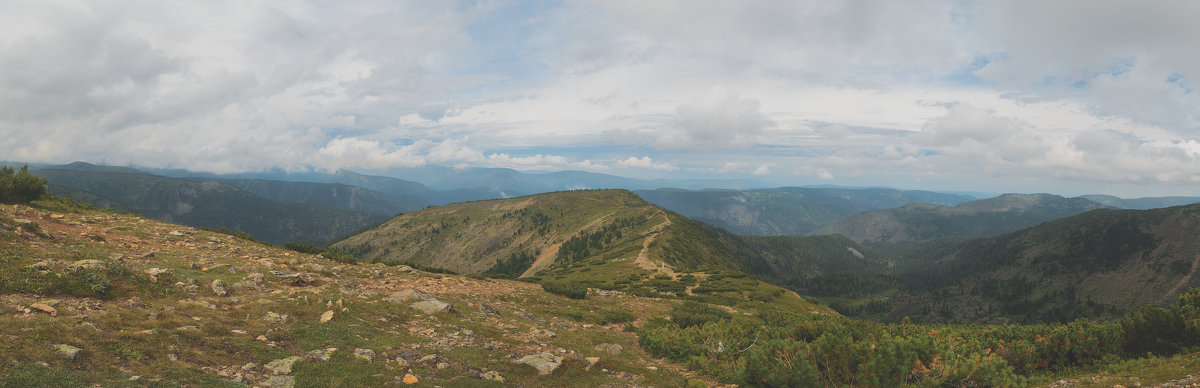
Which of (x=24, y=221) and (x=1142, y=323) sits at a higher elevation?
(x=24, y=221)

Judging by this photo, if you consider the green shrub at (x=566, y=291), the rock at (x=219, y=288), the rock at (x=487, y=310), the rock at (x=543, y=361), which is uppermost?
the rock at (x=219, y=288)

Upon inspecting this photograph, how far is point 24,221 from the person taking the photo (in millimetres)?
19828

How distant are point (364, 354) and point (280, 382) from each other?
3.04 metres

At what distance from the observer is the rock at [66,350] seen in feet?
31.8

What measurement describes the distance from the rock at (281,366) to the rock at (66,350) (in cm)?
363

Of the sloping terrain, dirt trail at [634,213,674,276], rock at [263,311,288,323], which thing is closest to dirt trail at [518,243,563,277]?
dirt trail at [634,213,674,276]

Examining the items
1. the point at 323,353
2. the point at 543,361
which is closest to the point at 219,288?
the point at 323,353

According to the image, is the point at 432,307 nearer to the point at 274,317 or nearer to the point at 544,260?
the point at 274,317

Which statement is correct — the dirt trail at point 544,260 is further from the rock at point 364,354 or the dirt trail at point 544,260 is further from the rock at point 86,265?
the rock at point 364,354

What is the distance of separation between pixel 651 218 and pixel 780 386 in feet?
591

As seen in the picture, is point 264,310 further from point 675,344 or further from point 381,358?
point 675,344

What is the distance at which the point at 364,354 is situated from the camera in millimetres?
14320

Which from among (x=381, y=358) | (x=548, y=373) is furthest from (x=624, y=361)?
(x=381, y=358)

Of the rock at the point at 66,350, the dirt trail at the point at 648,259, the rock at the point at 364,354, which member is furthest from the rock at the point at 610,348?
the dirt trail at the point at 648,259
